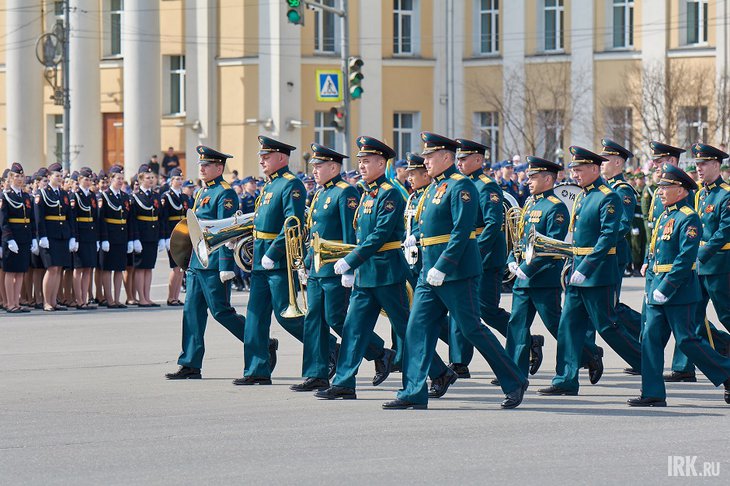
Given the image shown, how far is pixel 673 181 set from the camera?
38.3 ft

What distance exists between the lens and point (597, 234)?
486 inches

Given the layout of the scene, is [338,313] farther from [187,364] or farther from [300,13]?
[300,13]

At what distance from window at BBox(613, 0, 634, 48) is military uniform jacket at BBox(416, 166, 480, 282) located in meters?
34.5

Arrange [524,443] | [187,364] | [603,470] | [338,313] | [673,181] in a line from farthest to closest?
[187,364] → [338,313] → [673,181] → [524,443] → [603,470]

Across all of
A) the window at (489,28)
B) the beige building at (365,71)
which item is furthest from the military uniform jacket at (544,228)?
the window at (489,28)

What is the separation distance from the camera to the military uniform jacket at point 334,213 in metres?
12.4

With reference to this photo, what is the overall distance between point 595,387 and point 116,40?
38.2 meters

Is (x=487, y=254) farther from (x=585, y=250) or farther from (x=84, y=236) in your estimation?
(x=84, y=236)

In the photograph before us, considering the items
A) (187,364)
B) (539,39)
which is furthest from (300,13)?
(539,39)

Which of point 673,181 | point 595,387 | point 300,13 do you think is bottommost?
point 595,387

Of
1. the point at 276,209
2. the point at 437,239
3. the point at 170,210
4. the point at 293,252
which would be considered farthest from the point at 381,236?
the point at 170,210

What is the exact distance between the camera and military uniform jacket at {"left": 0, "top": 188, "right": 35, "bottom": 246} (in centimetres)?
2006

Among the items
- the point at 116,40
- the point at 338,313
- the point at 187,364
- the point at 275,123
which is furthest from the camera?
the point at 116,40

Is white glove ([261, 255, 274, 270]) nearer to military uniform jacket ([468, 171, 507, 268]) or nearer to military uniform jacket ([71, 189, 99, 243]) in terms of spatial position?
military uniform jacket ([468, 171, 507, 268])
